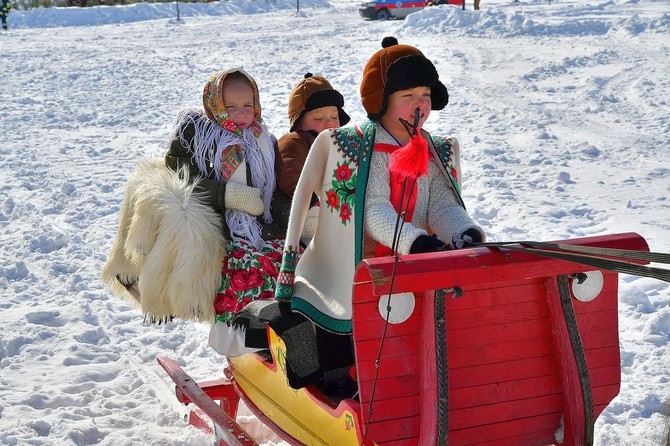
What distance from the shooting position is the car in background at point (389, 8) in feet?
80.2

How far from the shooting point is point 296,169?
165 inches

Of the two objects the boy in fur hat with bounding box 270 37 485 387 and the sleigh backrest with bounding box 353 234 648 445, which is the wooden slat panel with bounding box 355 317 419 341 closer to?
the sleigh backrest with bounding box 353 234 648 445

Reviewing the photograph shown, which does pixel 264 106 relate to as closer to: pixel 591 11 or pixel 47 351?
pixel 47 351

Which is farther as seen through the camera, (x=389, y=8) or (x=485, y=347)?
(x=389, y=8)

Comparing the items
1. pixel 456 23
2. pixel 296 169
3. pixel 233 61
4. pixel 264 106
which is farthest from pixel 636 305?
pixel 456 23

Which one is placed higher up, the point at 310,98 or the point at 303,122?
the point at 310,98

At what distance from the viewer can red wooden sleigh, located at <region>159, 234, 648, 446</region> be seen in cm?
252

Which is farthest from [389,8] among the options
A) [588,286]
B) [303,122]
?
[588,286]

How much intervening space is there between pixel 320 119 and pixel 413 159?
1642 mm

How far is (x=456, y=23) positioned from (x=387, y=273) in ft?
54.7

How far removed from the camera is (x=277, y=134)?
9695 mm

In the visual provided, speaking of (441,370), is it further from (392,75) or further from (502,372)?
(392,75)

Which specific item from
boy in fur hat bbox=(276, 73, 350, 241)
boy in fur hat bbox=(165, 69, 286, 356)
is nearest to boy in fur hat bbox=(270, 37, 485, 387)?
boy in fur hat bbox=(165, 69, 286, 356)

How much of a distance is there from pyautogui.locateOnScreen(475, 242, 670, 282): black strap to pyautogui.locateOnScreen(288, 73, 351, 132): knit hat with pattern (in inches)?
70.8
